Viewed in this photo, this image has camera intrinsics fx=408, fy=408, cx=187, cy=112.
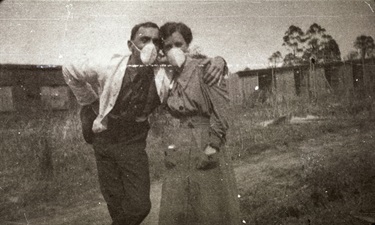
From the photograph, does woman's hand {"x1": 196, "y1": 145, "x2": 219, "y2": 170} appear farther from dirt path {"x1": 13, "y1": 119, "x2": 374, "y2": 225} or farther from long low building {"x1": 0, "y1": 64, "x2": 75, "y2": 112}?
long low building {"x1": 0, "y1": 64, "x2": 75, "y2": 112}

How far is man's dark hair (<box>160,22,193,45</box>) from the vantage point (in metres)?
2.94

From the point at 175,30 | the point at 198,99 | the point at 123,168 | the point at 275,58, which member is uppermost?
the point at 175,30

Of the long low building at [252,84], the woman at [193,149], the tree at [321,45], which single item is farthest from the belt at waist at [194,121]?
the tree at [321,45]

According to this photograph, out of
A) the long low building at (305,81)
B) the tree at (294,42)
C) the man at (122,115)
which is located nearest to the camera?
the man at (122,115)

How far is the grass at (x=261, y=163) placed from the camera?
2924 millimetres

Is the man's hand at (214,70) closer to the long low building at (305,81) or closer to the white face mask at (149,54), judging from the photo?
the long low building at (305,81)

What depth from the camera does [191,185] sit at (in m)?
2.92

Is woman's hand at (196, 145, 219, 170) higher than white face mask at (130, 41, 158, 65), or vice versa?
white face mask at (130, 41, 158, 65)

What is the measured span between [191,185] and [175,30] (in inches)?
44.4

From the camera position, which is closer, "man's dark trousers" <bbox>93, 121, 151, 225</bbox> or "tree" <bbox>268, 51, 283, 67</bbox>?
"man's dark trousers" <bbox>93, 121, 151, 225</bbox>

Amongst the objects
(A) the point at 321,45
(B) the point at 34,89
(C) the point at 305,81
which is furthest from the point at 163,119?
(A) the point at 321,45

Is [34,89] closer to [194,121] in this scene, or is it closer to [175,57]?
[175,57]

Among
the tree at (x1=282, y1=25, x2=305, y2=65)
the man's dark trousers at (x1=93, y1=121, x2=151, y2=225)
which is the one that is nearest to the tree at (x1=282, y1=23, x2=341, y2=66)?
the tree at (x1=282, y1=25, x2=305, y2=65)

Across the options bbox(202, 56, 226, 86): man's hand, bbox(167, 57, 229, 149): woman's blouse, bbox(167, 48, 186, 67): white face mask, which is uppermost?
bbox(167, 48, 186, 67): white face mask
